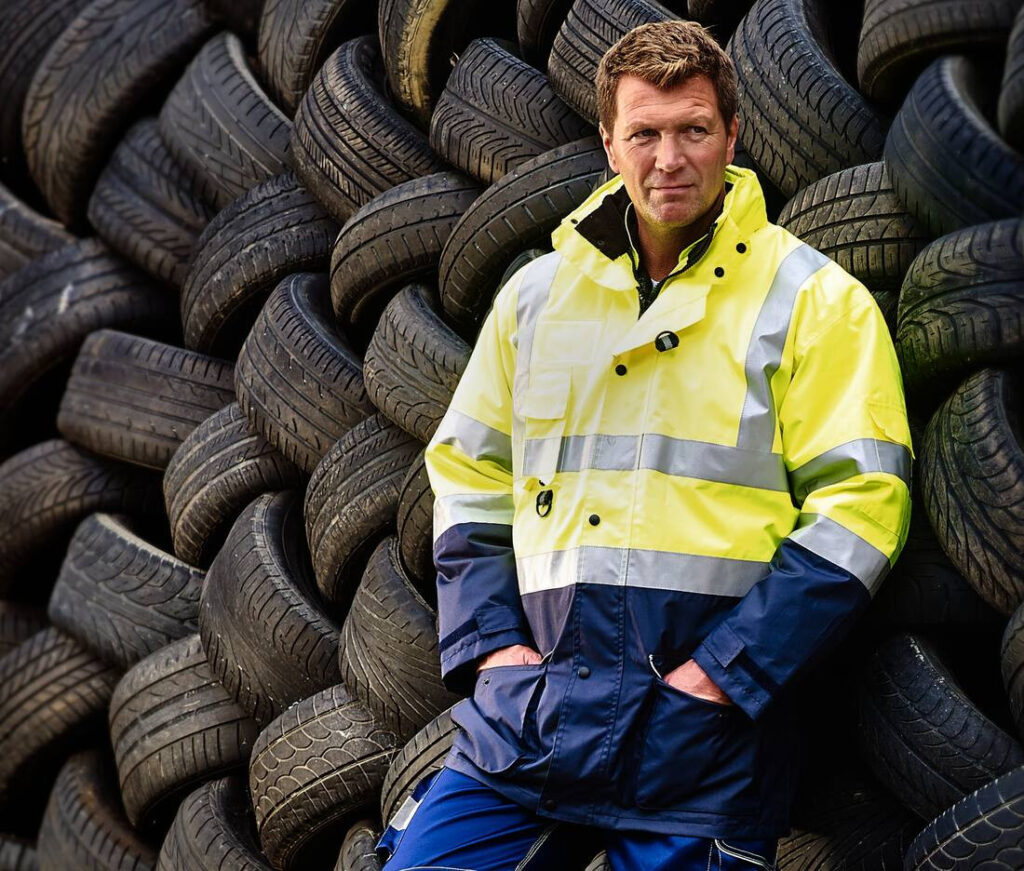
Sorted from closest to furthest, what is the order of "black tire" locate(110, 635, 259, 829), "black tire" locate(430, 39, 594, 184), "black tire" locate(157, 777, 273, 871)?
"black tire" locate(430, 39, 594, 184) → "black tire" locate(157, 777, 273, 871) → "black tire" locate(110, 635, 259, 829)

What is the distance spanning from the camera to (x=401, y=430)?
287cm

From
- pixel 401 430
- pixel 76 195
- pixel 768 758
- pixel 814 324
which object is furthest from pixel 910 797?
pixel 76 195

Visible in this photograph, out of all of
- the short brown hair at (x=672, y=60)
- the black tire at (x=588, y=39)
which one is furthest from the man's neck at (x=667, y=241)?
the black tire at (x=588, y=39)

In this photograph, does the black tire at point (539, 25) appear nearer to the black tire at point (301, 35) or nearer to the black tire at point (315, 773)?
the black tire at point (301, 35)

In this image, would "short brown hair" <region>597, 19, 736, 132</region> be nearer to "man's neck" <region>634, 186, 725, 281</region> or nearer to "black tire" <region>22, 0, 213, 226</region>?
"man's neck" <region>634, 186, 725, 281</region>

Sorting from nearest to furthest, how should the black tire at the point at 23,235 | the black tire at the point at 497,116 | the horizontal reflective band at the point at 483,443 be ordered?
the horizontal reflective band at the point at 483,443, the black tire at the point at 497,116, the black tire at the point at 23,235

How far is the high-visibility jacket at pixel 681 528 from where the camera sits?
2.01 m

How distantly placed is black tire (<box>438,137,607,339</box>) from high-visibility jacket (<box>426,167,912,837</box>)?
1.37 feet

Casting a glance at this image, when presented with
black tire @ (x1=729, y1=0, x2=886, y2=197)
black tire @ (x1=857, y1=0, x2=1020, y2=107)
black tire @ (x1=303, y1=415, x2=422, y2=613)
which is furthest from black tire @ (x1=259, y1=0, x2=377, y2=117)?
black tire @ (x1=857, y1=0, x2=1020, y2=107)

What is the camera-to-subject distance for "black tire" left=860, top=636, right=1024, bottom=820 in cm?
201

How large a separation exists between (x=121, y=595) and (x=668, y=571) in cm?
162

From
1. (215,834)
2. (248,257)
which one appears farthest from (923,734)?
(248,257)

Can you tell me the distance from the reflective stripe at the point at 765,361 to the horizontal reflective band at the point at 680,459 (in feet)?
0.07

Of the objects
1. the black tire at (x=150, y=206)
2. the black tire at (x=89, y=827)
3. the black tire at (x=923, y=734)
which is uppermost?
the black tire at (x=150, y=206)
